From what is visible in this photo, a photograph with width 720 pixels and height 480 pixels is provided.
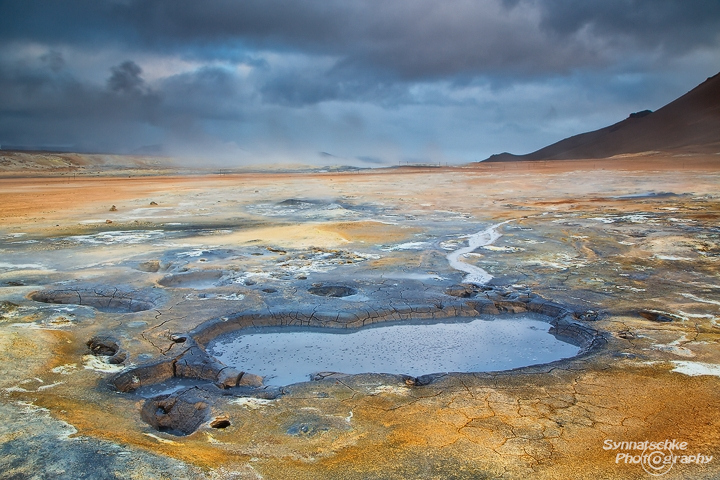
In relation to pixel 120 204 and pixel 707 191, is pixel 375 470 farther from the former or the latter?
pixel 707 191

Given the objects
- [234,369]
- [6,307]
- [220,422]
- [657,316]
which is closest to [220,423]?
[220,422]

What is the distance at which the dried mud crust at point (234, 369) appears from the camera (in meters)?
4.79

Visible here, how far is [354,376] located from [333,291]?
11.0ft

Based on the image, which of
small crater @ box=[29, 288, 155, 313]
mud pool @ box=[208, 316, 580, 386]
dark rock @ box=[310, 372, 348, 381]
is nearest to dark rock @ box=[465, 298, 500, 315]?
mud pool @ box=[208, 316, 580, 386]

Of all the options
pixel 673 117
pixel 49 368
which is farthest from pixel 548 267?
pixel 673 117

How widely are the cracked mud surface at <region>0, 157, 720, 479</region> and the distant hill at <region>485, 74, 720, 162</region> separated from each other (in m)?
72.7

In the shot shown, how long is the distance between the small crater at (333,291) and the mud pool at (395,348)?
4.73 feet

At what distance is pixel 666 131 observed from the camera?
99.8 m

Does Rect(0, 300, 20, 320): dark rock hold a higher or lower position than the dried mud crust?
higher

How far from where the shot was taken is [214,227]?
15680mm

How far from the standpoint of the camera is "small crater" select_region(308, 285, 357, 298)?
28.0 feet

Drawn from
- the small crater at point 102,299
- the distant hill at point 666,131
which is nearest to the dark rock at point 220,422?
the small crater at point 102,299

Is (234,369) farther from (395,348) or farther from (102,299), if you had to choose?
(102,299)

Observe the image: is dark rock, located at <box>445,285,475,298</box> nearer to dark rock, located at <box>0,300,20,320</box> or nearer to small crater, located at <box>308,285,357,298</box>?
small crater, located at <box>308,285,357,298</box>
